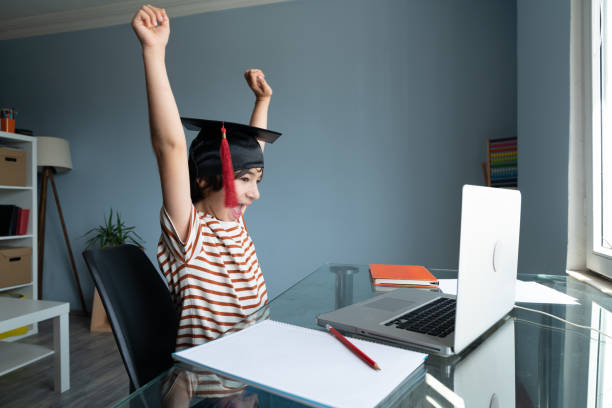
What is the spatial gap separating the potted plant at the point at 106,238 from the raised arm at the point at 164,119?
2.78 meters

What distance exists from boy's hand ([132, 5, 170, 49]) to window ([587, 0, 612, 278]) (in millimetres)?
1384

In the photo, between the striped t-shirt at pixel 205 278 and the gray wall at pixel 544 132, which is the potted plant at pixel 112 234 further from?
the gray wall at pixel 544 132

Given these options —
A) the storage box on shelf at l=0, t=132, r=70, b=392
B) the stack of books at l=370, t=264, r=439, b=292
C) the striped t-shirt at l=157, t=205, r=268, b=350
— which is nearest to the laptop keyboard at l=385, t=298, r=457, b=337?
the stack of books at l=370, t=264, r=439, b=292

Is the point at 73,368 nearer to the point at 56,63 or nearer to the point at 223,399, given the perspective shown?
the point at 223,399

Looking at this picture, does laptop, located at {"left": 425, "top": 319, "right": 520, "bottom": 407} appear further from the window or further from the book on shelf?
the book on shelf

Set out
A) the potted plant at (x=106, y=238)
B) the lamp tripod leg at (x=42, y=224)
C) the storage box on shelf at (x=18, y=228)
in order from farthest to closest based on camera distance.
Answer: the lamp tripod leg at (x=42, y=224) < the potted plant at (x=106, y=238) < the storage box on shelf at (x=18, y=228)

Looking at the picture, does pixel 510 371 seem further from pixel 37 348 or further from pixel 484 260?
pixel 37 348

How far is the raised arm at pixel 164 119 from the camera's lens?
2.72 ft

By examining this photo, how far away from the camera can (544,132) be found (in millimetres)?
1683

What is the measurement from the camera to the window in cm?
130

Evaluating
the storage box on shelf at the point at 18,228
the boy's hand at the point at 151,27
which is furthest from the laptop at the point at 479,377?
the storage box on shelf at the point at 18,228

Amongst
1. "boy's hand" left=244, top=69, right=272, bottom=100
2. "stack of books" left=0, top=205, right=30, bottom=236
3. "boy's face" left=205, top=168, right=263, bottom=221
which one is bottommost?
"stack of books" left=0, top=205, right=30, bottom=236

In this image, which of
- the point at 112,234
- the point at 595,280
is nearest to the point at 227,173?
the point at 595,280

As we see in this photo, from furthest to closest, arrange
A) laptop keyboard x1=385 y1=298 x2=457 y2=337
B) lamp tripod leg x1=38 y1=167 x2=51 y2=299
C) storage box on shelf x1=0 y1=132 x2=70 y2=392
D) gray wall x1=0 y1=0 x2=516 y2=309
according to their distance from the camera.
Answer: lamp tripod leg x1=38 y1=167 x2=51 y2=299 → storage box on shelf x1=0 y1=132 x2=70 y2=392 → gray wall x1=0 y1=0 x2=516 y2=309 → laptop keyboard x1=385 y1=298 x2=457 y2=337
